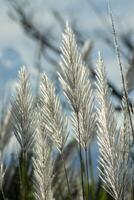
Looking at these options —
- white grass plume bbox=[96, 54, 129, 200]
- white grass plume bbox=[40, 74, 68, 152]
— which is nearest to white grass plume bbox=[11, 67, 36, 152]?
white grass plume bbox=[40, 74, 68, 152]

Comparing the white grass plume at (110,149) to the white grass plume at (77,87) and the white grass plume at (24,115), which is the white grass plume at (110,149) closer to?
the white grass plume at (77,87)

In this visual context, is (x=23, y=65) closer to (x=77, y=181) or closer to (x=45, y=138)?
(x=45, y=138)

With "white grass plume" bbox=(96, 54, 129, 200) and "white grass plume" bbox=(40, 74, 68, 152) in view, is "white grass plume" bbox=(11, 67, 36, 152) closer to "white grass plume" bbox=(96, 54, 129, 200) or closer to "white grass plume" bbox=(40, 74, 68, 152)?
"white grass plume" bbox=(40, 74, 68, 152)

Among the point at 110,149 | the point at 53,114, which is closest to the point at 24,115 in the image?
the point at 53,114

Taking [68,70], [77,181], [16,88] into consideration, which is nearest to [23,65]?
[16,88]

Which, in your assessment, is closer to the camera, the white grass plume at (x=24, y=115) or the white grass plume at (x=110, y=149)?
the white grass plume at (x=110, y=149)

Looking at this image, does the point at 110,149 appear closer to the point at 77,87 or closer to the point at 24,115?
the point at 77,87

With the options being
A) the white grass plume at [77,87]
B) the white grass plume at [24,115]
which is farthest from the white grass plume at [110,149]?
the white grass plume at [24,115]
